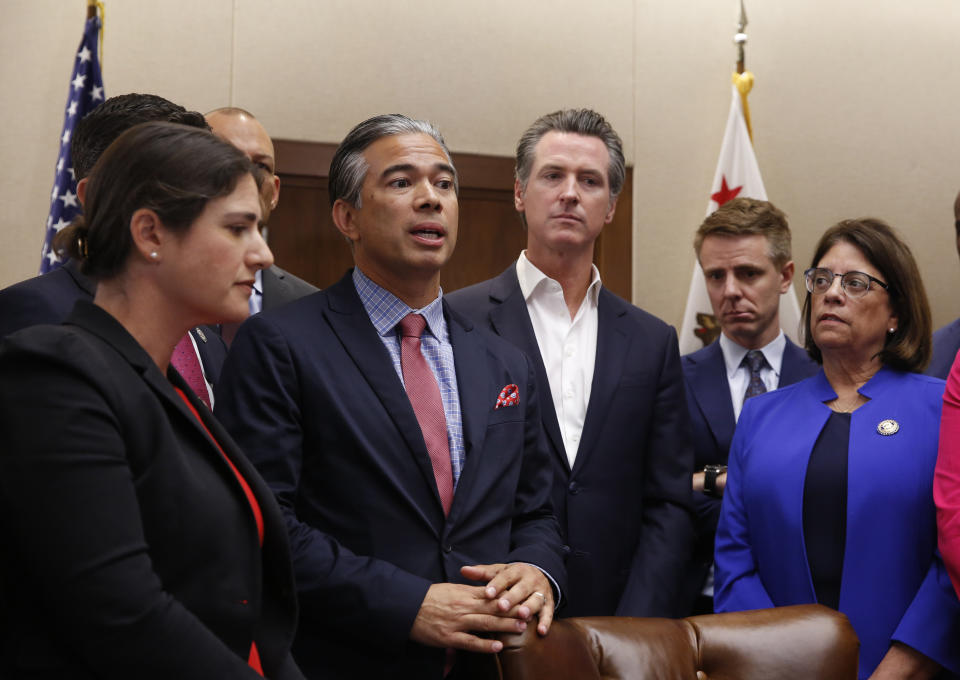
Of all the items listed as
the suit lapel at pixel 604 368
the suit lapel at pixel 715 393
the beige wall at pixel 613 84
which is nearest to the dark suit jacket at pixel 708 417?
the suit lapel at pixel 715 393

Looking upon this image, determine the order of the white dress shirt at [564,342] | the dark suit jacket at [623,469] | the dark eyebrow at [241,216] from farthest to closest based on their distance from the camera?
the white dress shirt at [564,342] < the dark suit jacket at [623,469] < the dark eyebrow at [241,216]

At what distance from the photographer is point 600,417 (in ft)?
7.82

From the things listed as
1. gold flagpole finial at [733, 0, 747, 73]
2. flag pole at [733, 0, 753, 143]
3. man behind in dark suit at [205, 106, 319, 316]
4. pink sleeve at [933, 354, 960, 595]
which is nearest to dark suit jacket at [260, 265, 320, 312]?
man behind in dark suit at [205, 106, 319, 316]

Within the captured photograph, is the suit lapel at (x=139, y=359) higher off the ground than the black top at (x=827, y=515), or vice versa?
the suit lapel at (x=139, y=359)

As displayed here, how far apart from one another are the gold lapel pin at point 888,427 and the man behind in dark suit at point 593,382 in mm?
463

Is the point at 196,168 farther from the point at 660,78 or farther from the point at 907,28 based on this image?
the point at 907,28

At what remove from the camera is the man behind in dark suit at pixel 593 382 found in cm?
233

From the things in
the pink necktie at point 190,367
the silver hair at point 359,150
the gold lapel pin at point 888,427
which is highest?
the silver hair at point 359,150

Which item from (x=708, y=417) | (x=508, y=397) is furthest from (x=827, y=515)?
(x=508, y=397)

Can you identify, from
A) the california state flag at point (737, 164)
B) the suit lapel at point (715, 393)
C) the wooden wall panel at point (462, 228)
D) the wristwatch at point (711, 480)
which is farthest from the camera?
the california state flag at point (737, 164)

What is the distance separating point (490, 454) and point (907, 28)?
13.7 ft

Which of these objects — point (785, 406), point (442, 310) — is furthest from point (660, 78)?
point (442, 310)

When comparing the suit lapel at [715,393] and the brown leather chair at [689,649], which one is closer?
the brown leather chair at [689,649]

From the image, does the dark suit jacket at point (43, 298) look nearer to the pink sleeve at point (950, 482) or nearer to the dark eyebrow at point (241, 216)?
the dark eyebrow at point (241, 216)
